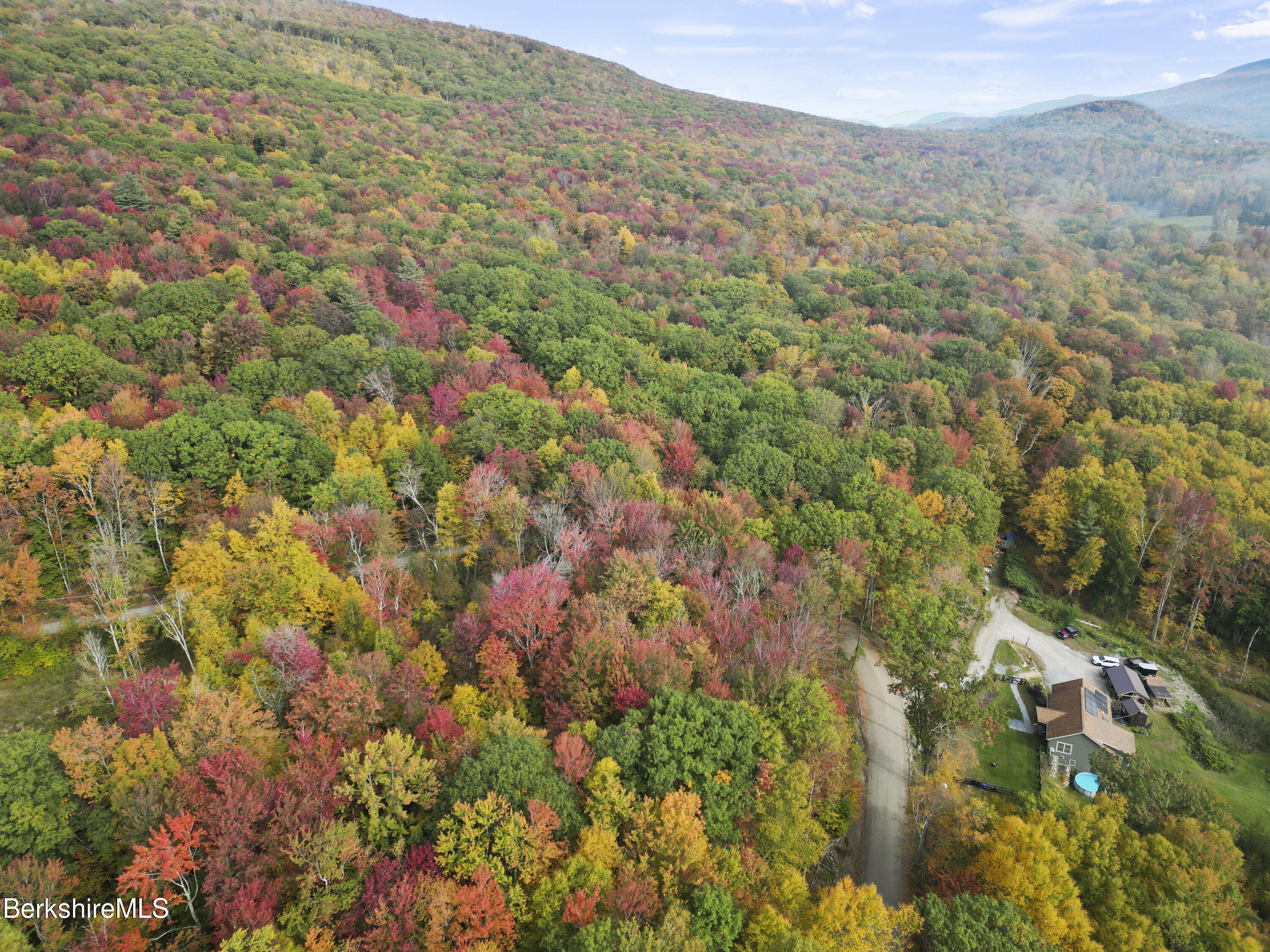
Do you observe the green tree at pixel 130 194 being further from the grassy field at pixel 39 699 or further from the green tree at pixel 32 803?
the green tree at pixel 32 803

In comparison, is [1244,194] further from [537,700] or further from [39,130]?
[39,130]

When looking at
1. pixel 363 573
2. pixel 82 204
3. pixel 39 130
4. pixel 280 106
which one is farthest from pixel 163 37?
pixel 363 573

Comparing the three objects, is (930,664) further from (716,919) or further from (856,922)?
(716,919)

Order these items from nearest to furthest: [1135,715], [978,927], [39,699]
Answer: [978,927] → [39,699] → [1135,715]

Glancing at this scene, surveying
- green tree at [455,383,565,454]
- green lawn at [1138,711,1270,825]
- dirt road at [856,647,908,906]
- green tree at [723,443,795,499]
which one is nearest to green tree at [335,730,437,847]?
dirt road at [856,647,908,906]

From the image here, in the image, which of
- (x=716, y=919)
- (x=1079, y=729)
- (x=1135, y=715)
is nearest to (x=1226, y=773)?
(x=1135, y=715)
